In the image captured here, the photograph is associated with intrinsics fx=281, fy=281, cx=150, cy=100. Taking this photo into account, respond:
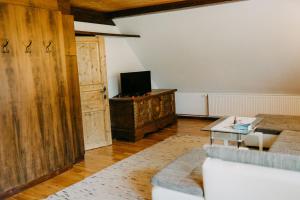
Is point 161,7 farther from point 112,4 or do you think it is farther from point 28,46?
point 28,46

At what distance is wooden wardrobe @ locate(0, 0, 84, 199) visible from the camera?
3.16 m

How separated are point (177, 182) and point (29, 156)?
199cm

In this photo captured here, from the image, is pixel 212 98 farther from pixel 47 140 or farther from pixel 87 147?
pixel 47 140

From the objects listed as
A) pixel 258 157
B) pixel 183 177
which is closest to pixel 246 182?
pixel 258 157

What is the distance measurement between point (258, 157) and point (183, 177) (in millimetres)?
732

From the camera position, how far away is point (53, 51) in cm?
367

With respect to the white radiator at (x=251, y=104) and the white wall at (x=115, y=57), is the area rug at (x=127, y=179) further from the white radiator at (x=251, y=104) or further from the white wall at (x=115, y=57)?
the white radiator at (x=251, y=104)

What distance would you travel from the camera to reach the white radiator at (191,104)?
6.61 metres

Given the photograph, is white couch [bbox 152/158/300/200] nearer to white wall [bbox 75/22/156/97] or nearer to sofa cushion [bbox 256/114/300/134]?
sofa cushion [bbox 256/114/300/134]

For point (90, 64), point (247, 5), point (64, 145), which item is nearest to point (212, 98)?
point (247, 5)

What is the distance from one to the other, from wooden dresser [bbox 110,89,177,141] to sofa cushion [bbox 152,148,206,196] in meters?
2.35

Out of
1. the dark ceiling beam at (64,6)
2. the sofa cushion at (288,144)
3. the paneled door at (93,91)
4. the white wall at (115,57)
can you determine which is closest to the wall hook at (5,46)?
the dark ceiling beam at (64,6)

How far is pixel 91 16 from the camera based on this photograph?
523 cm

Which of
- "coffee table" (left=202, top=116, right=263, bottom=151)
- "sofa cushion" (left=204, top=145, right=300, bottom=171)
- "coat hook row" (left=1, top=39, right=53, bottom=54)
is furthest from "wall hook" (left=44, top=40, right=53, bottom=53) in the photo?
"sofa cushion" (left=204, top=145, right=300, bottom=171)
